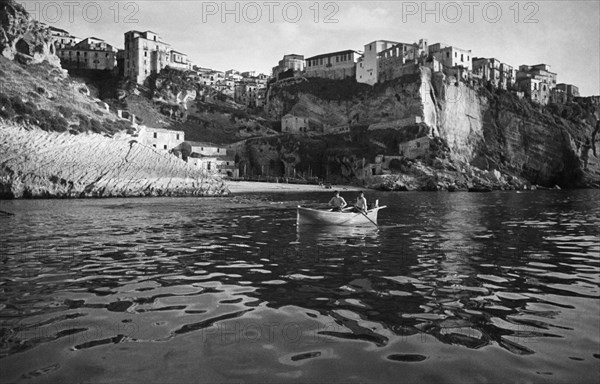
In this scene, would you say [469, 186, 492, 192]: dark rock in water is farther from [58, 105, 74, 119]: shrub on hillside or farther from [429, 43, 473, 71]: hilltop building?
[58, 105, 74, 119]: shrub on hillside

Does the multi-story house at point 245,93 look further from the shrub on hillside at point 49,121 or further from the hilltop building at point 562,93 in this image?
the hilltop building at point 562,93

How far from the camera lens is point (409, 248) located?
17406 mm

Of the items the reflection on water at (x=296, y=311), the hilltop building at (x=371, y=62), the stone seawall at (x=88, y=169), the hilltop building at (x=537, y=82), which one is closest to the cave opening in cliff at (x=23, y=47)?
the stone seawall at (x=88, y=169)

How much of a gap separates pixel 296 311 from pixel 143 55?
128m

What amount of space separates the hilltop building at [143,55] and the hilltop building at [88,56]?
6.72m

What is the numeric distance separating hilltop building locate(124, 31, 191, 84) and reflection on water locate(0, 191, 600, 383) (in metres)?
113

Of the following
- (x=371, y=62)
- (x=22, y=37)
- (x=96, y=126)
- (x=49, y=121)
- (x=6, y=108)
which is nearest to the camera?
(x=6, y=108)

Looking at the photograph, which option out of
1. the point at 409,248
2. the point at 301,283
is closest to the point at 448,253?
the point at 409,248

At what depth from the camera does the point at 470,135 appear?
109500 mm

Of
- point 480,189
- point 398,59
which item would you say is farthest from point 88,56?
point 480,189

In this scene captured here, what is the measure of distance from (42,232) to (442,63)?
114008mm

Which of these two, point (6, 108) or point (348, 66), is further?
point (348, 66)

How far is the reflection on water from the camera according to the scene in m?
5.95

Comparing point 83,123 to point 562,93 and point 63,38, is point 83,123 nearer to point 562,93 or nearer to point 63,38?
point 63,38
